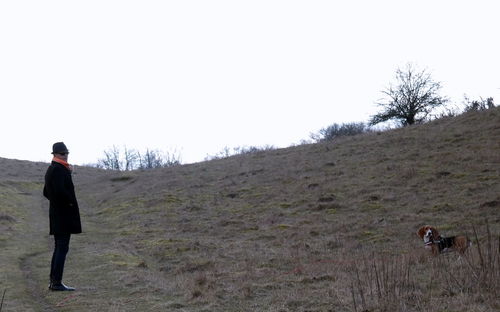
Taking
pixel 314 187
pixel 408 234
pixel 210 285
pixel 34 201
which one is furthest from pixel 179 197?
pixel 210 285

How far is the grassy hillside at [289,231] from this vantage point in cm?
655

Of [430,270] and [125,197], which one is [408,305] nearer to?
[430,270]

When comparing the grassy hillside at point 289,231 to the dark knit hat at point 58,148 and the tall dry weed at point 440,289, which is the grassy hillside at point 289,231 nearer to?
the tall dry weed at point 440,289

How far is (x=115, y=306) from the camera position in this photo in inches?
266

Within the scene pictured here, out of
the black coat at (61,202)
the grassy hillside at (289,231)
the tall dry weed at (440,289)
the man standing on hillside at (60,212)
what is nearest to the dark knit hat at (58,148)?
the man standing on hillside at (60,212)

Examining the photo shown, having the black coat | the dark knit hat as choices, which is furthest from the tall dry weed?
the dark knit hat

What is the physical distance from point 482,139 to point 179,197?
39.5ft

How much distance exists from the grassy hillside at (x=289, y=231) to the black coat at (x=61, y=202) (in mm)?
950

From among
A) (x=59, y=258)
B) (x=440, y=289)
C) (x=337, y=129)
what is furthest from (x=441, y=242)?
(x=337, y=129)

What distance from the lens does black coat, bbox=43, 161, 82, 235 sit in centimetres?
761

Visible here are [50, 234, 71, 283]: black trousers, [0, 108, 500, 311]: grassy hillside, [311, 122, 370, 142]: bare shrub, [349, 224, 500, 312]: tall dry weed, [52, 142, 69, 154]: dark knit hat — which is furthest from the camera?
[311, 122, 370, 142]: bare shrub

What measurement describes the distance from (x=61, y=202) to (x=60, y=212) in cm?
15

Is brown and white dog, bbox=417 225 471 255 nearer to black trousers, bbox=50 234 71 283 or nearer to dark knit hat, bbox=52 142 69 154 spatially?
black trousers, bbox=50 234 71 283

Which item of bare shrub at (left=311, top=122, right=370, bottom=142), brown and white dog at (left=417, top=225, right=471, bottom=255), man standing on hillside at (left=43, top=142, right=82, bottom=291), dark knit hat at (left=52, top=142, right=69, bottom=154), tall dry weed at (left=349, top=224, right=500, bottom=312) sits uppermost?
bare shrub at (left=311, top=122, right=370, bottom=142)
